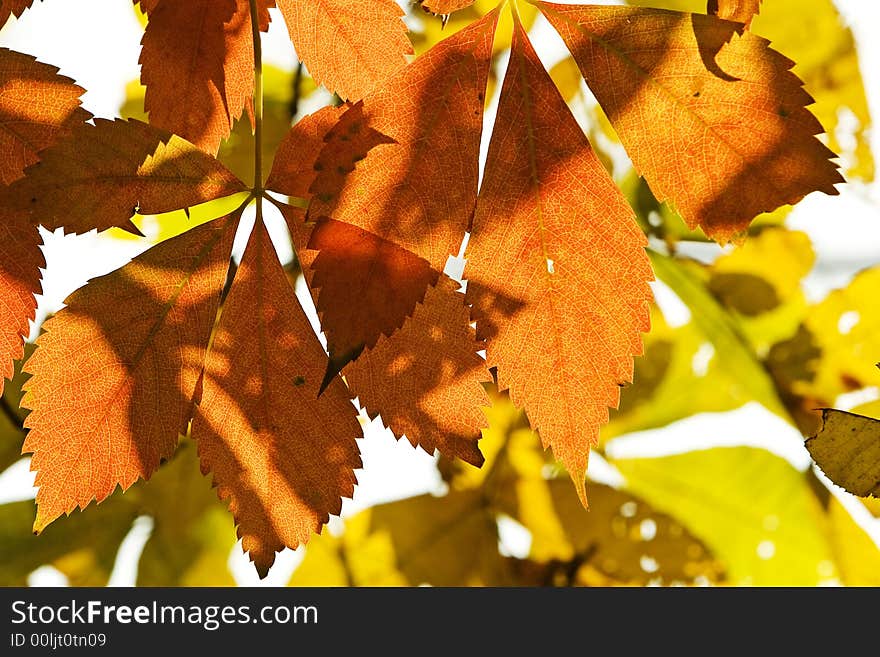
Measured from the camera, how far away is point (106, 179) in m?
0.33

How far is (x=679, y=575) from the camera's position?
1.16 meters

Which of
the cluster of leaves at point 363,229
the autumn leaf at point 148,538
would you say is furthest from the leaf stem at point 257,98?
the autumn leaf at point 148,538

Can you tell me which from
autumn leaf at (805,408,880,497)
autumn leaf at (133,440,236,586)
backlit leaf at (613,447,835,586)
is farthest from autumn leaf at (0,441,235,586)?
autumn leaf at (805,408,880,497)

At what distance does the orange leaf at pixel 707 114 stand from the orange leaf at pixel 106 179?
0.20 meters

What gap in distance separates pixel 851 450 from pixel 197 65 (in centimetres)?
37

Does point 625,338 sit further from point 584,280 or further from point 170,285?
point 170,285

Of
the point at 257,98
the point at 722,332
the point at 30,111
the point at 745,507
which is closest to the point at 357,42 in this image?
the point at 257,98

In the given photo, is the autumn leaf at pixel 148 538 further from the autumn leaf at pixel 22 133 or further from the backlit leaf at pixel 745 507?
the autumn leaf at pixel 22 133

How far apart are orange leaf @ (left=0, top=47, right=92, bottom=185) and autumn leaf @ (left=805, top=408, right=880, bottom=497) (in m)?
0.33

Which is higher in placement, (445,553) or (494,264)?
(494,264)

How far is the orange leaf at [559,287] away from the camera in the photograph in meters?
0.30

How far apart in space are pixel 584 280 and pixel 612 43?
0.10 metres

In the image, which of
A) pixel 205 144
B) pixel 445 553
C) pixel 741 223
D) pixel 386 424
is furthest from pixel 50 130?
pixel 445 553

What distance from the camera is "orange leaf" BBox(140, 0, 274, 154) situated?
1.26ft
